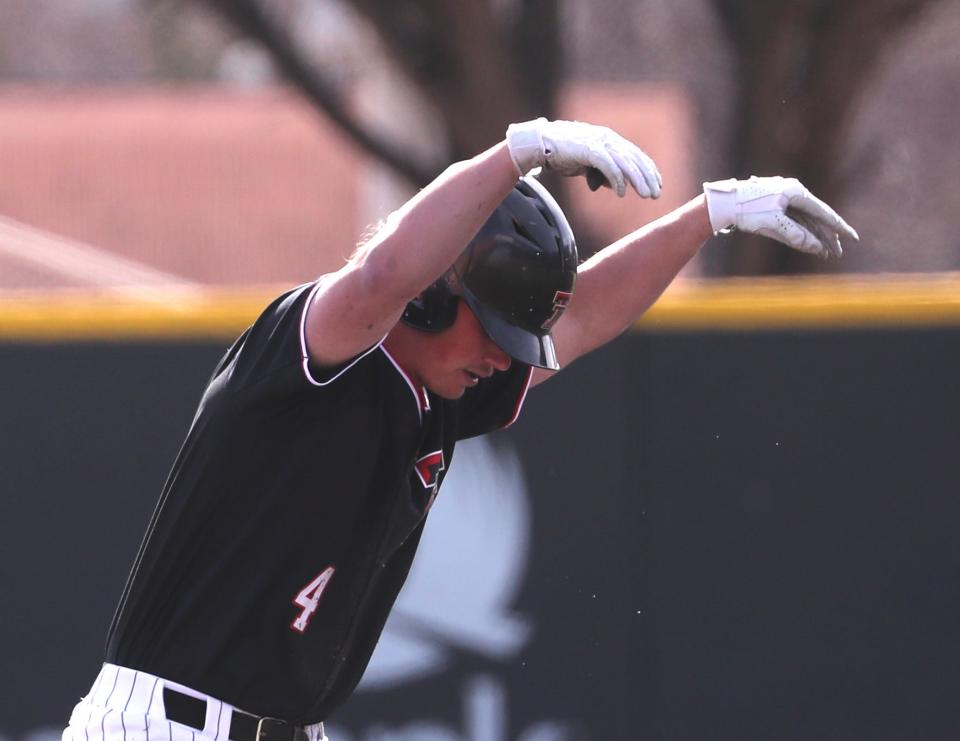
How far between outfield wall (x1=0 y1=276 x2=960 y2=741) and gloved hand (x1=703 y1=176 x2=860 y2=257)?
78.3 inches

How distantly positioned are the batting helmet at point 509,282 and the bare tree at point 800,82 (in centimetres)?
621

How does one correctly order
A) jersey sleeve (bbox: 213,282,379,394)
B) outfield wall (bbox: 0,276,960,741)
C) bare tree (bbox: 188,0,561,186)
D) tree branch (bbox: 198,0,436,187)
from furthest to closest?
tree branch (bbox: 198,0,436,187) < bare tree (bbox: 188,0,561,186) < outfield wall (bbox: 0,276,960,741) < jersey sleeve (bbox: 213,282,379,394)

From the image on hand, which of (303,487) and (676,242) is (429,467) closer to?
(303,487)

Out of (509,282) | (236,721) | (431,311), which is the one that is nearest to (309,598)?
(236,721)

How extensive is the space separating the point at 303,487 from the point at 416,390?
299 millimetres

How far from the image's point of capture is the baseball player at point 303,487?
120 inches

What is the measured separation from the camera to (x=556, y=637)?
5.39 meters

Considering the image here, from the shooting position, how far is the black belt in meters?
3.12

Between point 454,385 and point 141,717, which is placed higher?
point 454,385

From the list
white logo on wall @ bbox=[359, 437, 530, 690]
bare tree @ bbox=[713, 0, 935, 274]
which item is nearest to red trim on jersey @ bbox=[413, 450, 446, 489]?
white logo on wall @ bbox=[359, 437, 530, 690]

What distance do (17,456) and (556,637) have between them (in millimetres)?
1993

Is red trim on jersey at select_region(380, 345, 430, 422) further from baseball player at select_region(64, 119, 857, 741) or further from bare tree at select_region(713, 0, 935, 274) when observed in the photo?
bare tree at select_region(713, 0, 935, 274)

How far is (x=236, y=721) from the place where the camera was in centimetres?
316

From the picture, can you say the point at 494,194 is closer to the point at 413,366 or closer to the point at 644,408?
the point at 413,366
